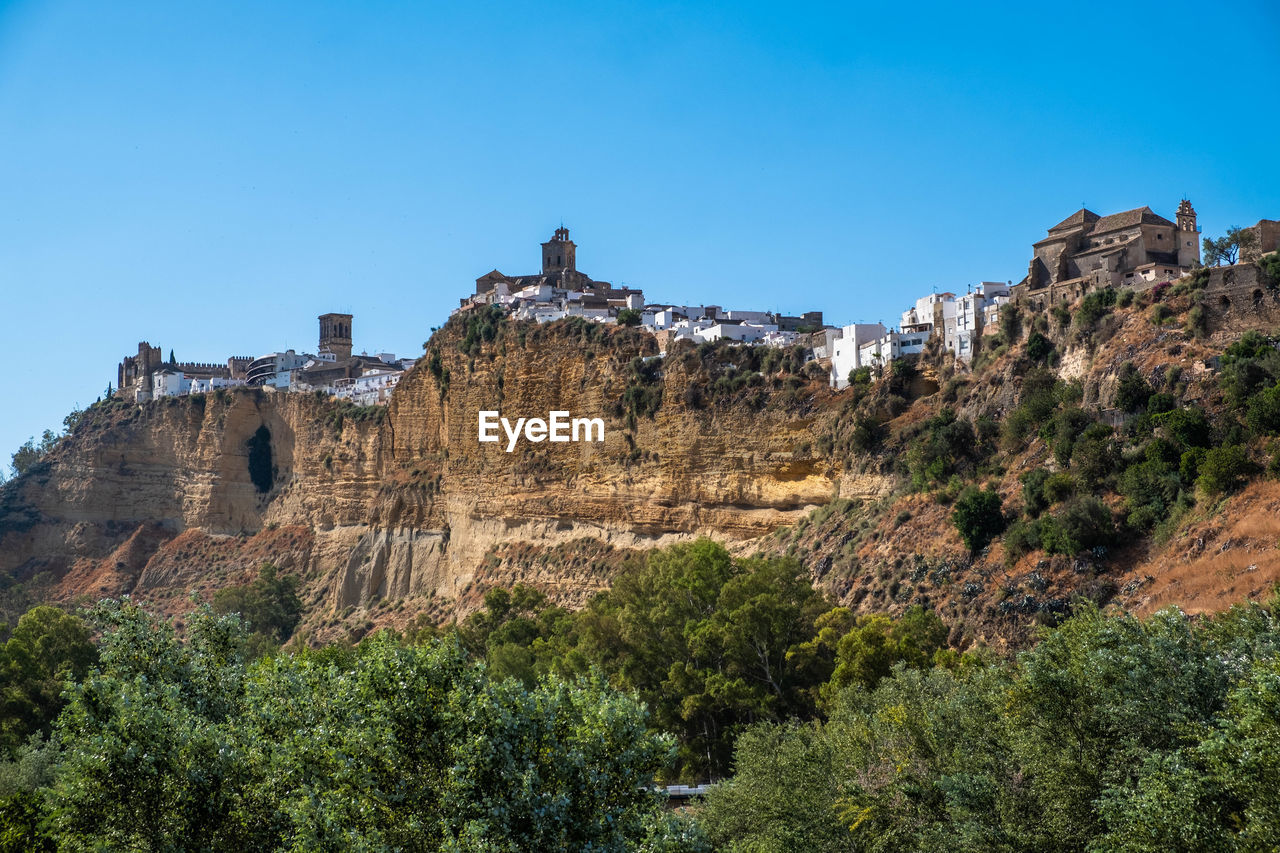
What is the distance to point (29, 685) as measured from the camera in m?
34.2

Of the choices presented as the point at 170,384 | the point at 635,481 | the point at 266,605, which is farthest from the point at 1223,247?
the point at 170,384

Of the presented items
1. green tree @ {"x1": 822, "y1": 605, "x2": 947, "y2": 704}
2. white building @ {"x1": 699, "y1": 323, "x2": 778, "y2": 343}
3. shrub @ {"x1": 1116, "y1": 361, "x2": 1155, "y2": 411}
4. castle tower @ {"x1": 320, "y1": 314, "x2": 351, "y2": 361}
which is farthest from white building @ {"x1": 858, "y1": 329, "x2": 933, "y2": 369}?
castle tower @ {"x1": 320, "y1": 314, "x2": 351, "y2": 361}

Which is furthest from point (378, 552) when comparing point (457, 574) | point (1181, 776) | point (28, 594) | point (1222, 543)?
point (1181, 776)

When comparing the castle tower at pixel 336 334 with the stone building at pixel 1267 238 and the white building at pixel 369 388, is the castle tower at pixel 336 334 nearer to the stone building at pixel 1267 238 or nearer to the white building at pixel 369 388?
the white building at pixel 369 388

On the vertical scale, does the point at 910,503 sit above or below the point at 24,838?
above

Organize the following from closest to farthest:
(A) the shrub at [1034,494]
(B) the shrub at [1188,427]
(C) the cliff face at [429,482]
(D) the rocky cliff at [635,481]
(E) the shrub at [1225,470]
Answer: (E) the shrub at [1225,470] → (B) the shrub at [1188,427] → (D) the rocky cliff at [635,481] → (A) the shrub at [1034,494] → (C) the cliff face at [429,482]

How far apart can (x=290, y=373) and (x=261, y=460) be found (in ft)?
19.7

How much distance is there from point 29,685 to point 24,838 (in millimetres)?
18291

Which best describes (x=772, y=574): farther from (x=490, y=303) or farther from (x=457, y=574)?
(x=490, y=303)

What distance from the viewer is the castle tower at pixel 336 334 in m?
82.3

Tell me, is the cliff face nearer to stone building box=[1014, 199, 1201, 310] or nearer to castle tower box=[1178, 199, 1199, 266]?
stone building box=[1014, 199, 1201, 310]

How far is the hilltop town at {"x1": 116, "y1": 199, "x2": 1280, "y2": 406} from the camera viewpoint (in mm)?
37250

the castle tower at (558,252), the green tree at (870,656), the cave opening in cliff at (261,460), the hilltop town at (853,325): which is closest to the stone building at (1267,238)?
the hilltop town at (853,325)

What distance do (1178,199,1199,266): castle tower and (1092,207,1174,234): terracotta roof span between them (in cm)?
59
